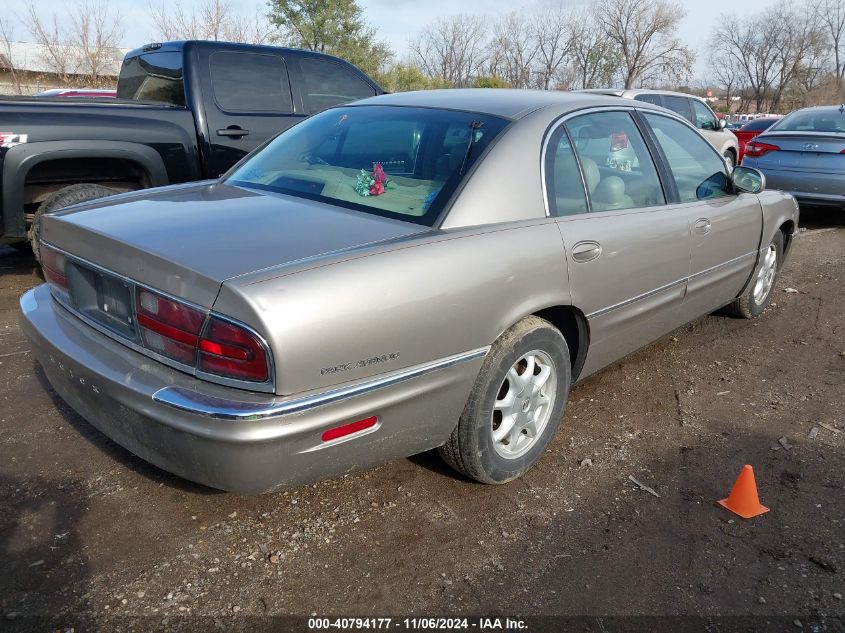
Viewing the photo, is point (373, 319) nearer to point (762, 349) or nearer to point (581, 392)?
point (581, 392)

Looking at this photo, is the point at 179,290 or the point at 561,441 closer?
the point at 179,290

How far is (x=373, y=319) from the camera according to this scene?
2.17m

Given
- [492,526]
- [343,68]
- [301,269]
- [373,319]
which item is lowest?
[492,526]

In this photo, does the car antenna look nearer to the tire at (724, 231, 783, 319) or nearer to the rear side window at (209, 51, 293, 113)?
the tire at (724, 231, 783, 319)

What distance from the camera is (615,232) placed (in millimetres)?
3143

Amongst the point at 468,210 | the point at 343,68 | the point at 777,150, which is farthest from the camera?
the point at 777,150

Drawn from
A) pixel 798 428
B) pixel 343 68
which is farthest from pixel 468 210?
pixel 343 68

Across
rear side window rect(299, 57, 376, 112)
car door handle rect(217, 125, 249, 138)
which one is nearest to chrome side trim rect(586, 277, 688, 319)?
car door handle rect(217, 125, 249, 138)

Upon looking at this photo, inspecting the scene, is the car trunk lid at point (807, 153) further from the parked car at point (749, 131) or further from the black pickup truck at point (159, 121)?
the parked car at point (749, 131)

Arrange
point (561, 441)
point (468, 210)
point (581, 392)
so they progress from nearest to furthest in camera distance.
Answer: point (468, 210) < point (561, 441) < point (581, 392)

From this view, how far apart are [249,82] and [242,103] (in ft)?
0.76

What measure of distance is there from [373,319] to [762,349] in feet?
11.6

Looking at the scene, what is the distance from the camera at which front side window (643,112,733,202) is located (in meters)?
3.83

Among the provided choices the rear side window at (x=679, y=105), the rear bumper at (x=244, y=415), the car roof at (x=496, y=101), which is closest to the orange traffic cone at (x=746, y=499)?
the rear bumper at (x=244, y=415)
